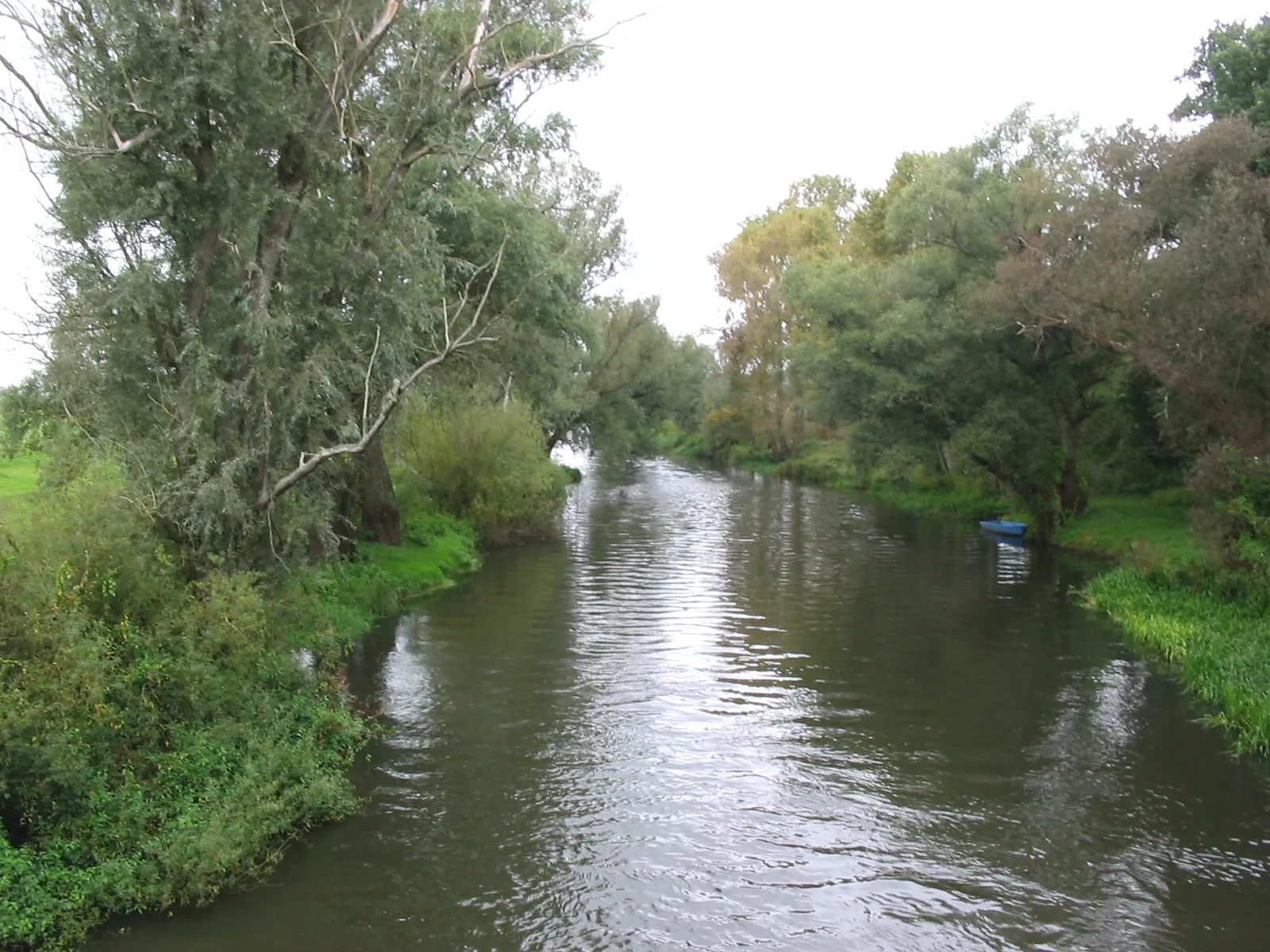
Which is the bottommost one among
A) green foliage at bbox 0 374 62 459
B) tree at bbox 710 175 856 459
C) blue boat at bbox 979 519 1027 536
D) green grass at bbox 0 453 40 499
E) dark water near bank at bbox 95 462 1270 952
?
dark water near bank at bbox 95 462 1270 952

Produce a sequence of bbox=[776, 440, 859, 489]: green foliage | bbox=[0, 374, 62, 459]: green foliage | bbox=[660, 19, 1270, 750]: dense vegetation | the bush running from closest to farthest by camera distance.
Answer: bbox=[0, 374, 62, 459]: green foliage, bbox=[660, 19, 1270, 750]: dense vegetation, bbox=[776, 440, 859, 489]: green foliage, the bush

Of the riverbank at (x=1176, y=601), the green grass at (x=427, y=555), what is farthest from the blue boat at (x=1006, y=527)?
the green grass at (x=427, y=555)

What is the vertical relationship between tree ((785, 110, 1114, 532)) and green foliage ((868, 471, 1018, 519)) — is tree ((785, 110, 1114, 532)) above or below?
above

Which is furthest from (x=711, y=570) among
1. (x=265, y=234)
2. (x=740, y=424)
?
(x=740, y=424)

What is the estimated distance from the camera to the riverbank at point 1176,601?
14.5m

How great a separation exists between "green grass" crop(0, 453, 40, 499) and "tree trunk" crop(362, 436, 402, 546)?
6.71m

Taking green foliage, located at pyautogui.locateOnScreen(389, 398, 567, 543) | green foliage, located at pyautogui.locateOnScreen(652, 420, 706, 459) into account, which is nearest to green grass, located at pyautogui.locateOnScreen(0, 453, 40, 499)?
green foliage, located at pyautogui.locateOnScreen(389, 398, 567, 543)

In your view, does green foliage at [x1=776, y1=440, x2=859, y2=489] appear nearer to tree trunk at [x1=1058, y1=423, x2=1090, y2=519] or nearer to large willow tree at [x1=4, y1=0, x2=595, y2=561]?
tree trunk at [x1=1058, y1=423, x2=1090, y2=519]

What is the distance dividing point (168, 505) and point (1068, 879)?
32.7 feet

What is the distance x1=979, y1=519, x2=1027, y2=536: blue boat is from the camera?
34031 mm

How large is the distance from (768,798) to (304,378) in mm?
7483

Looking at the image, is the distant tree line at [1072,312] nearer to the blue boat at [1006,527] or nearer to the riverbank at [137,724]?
the blue boat at [1006,527]

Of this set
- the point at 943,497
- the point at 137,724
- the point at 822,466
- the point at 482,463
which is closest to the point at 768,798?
the point at 137,724

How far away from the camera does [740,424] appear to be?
68375 mm
